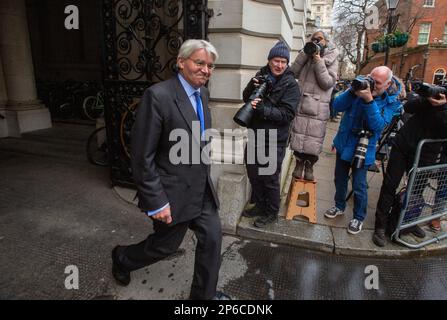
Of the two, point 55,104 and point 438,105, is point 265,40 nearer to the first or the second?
point 438,105

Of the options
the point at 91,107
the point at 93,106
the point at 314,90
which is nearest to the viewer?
the point at 314,90

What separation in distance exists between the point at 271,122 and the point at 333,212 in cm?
165

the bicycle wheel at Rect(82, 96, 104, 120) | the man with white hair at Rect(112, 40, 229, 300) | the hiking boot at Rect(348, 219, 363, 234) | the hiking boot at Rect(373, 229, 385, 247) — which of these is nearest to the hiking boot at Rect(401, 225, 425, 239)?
the hiking boot at Rect(373, 229, 385, 247)

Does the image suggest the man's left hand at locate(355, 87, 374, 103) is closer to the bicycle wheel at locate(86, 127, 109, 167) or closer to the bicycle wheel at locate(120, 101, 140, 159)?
the bicycle wheel at locate(120, 101, 140, 159)

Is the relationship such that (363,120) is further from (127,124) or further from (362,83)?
(127,124)

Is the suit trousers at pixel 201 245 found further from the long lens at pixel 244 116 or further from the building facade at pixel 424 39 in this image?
the building facade at pixel 424 39

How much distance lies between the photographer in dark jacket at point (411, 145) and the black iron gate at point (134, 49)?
261 centimetres

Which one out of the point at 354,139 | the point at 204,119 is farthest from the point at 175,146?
the point at 354,139

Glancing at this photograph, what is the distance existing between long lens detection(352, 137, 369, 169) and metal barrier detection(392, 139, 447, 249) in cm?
51

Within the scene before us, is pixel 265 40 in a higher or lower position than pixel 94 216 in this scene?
higher

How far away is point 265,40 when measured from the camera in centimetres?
394

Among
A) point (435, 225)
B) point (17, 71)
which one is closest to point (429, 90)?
point (435, 225)

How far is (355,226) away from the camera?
12.2 ft
